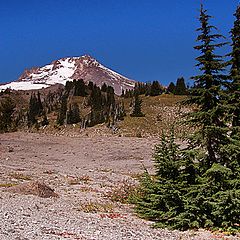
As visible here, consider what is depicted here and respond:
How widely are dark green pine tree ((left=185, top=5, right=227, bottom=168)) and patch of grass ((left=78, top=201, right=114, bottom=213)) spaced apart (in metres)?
6.52

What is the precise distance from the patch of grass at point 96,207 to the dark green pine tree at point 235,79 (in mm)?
8265

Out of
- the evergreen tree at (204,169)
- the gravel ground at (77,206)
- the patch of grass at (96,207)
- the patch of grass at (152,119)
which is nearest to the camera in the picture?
the gravel ground at (77,206)

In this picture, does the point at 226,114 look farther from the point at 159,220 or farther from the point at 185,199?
the point at 159,220

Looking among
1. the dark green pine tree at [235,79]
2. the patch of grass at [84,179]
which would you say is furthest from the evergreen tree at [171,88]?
the dark green pine tree at [235,79]

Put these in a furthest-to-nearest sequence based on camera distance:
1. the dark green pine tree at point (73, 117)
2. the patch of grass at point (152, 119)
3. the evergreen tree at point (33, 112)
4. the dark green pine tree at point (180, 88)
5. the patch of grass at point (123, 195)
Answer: the dark green pine tree at point (180, 88), the evergreen tree at point (33, 112), the dark green pine tree at point (73, 117), the patch of grass at point (152, 119), the patch of grass at point (123, 195)

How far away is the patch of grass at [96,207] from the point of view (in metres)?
19.9

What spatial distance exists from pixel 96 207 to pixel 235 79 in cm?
1017

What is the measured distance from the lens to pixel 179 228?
1675 cm

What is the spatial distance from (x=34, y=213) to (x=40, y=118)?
11224 centimetres

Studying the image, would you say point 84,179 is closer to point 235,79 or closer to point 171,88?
point 235,79

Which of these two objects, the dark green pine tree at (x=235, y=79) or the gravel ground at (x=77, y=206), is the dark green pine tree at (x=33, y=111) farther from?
the dark green pine tree at (x=235, y=79)

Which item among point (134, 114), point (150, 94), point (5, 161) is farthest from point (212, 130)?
point (150, 94)

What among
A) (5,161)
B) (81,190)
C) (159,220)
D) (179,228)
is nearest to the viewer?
(179,228)

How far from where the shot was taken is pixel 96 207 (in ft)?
67.7
